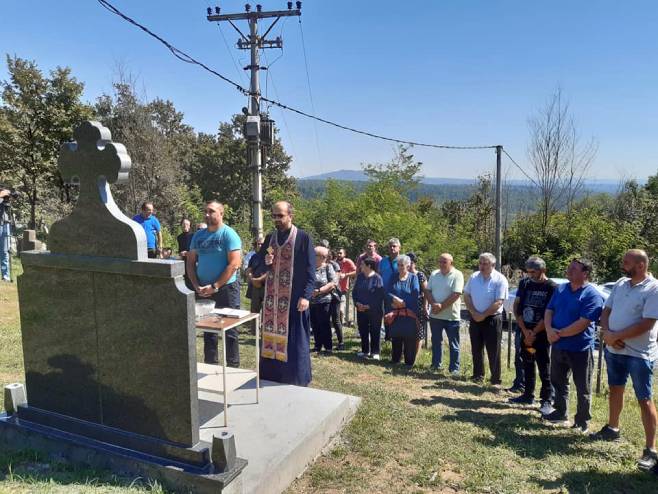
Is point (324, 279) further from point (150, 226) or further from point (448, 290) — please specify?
point (150, 226)

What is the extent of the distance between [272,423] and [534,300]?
336 centimetres

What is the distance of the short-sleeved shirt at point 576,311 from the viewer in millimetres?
4895

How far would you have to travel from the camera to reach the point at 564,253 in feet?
72.3

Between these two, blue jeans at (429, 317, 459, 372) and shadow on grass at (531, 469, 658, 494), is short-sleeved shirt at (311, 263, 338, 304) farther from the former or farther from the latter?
shadow on grass at (531, 469, 658, 494)

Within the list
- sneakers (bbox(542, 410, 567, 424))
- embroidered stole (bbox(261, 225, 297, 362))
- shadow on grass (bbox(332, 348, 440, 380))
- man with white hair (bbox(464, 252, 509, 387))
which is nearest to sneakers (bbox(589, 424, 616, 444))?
sneakers (bbox(542, 410, 567, 424))

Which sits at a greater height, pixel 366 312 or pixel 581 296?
pixel 581 296

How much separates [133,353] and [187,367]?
1.41ft

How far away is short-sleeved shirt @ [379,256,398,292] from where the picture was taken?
753cm

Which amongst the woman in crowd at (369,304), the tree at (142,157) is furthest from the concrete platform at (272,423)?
the tree at (142,157)

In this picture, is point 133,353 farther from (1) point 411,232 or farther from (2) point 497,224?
(2) point 497,224

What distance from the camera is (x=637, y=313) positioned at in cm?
441

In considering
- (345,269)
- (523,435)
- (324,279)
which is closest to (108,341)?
(523,435)

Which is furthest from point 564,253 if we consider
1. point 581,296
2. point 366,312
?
point 581,296

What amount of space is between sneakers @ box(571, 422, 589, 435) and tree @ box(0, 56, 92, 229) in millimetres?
17179
